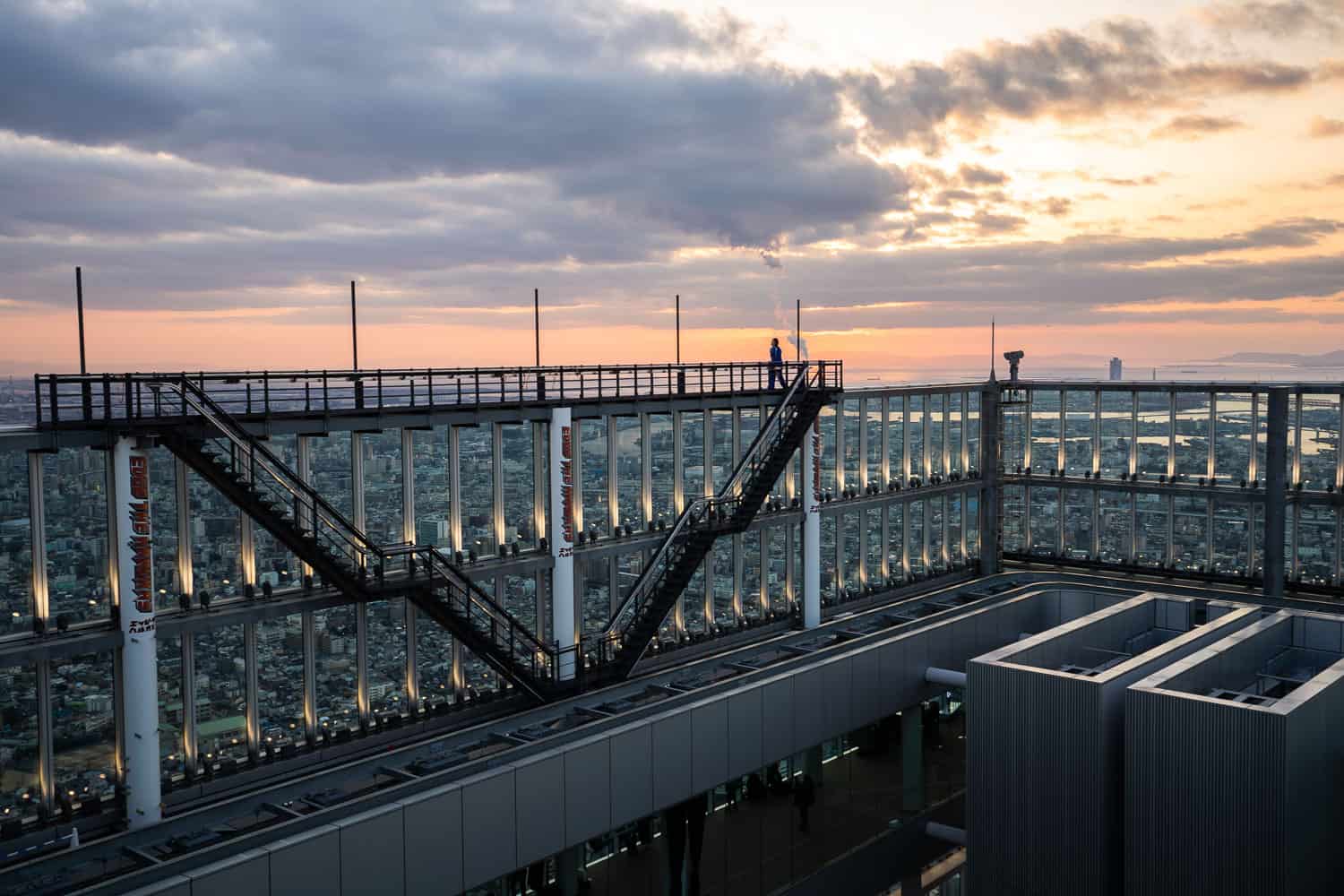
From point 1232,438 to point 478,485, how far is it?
30600mm

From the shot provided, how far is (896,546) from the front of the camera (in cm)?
4584

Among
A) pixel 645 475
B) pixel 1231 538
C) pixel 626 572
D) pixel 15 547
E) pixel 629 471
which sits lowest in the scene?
pixel 1231 538

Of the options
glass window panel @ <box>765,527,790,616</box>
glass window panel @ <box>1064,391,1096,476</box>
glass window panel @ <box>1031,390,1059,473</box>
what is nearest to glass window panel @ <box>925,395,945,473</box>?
glass window panel @ <box>1031,390,1059,473</box>

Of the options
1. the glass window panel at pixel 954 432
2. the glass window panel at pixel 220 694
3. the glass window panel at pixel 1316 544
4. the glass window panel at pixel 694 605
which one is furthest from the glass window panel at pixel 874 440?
the glass window panel at pixel 220 694

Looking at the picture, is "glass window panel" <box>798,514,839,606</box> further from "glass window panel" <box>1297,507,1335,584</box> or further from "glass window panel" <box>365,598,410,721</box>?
"glass window panel" <box>365,598,410,721</box>

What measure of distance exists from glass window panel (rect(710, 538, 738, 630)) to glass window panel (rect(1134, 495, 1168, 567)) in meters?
19.2

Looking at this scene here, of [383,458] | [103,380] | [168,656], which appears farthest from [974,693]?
[103,380]

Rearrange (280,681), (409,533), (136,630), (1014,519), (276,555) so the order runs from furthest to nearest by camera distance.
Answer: (1014,519) → (409,533) → (280,681) → (276,555) → (136,630)

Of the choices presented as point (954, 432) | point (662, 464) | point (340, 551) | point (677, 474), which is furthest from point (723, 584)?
point (954, 432)

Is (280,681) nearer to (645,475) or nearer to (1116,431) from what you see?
(645,475)

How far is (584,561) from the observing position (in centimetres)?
3341

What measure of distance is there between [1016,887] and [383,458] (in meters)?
18.5

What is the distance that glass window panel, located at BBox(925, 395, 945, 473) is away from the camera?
154 feet

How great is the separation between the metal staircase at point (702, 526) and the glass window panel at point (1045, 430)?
45.9ft
